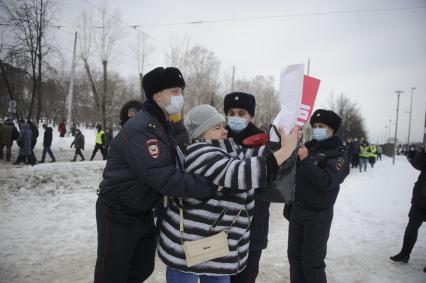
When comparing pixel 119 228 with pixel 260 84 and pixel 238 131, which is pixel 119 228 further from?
pixel 260 84

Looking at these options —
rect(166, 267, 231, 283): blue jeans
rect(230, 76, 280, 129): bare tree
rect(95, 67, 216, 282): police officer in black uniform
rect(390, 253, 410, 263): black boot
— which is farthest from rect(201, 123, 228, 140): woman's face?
rect(230, 76, 280, 129): bare tree

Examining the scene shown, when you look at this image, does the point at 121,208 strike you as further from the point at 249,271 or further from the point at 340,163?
the point at 340,163

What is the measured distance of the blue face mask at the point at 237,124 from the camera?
2.47 meters

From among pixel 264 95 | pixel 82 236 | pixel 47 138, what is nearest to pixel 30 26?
pixel 47 138

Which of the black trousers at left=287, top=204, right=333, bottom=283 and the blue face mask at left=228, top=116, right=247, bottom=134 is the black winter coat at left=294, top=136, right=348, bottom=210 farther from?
the blue face mask at left=228, top=116, right=247, bottom=134

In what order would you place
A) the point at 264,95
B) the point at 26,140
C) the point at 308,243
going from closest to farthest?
the point at 308,243 < the point at 26,140 < the point at 264,95

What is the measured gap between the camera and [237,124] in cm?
247

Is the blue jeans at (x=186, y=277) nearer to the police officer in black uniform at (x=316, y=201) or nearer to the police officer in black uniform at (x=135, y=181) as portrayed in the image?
the police officer in black uniform at (x=135, y=181)

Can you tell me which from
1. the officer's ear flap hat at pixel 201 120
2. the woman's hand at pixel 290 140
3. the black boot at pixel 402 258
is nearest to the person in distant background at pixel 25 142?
the officer's ear flap hat at pixel 201 120

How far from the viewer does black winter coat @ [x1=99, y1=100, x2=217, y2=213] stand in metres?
1.56

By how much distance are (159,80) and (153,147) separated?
51cm

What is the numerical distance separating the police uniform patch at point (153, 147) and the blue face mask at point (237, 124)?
38.4 inches

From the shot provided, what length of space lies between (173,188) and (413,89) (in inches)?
1874

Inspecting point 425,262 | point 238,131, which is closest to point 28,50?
point 238,131
